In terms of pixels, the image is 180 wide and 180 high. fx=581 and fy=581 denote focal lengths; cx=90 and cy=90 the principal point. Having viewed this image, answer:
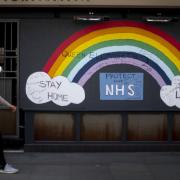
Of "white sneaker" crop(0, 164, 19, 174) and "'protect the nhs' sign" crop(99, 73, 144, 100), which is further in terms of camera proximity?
"'protect the nhs' sign" crop(99, 73, 144, 100)

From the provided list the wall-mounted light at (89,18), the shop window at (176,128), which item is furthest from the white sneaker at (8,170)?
the shop window at (176,128)

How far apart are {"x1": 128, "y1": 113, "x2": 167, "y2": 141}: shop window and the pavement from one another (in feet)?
1.08

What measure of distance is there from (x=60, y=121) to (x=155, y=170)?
223 centimetres

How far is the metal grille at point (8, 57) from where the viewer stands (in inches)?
436

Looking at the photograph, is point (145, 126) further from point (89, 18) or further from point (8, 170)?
point (8, 170)

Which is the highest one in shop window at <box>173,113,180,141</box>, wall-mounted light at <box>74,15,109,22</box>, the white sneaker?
wall-mounted light at <box>74,15,109,22</box>

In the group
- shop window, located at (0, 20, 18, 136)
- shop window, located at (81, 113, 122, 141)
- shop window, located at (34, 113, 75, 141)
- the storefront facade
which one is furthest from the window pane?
shop window, located at (81, 113, 122, 141)

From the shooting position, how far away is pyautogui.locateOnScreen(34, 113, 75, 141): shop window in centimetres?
1106

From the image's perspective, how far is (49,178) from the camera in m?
9.24

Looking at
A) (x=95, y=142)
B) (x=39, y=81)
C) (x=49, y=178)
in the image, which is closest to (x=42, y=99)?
(x=39, y=81)

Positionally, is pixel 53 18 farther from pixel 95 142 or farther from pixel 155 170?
pixel 155 170

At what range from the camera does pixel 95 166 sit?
396 inches

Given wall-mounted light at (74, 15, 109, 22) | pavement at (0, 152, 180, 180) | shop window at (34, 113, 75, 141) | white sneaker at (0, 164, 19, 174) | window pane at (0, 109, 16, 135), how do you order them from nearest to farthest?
pavement at (0, 152, 180, 180) → white sneaker at (0, 164, 19, 174) → wall-mounted light at (74, 15, 109, 22) → shop window at (34, 113, 75, 141) → window pane at (0, 109, 16, 135)

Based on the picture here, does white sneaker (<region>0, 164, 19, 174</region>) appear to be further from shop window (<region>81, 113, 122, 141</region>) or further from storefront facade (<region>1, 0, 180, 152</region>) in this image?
shop window (<region>81, 113, 122, 141</region>)
